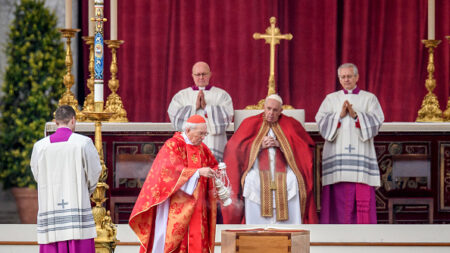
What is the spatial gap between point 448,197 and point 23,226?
4.05 m

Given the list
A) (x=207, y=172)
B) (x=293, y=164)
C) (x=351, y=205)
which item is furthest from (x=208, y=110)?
(x=207, y=172)

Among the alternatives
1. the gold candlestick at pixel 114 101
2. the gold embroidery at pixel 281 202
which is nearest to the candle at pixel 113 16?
the gold candlestick at pixel 114 101

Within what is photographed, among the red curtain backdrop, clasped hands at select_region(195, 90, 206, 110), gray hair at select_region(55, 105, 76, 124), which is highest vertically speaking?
the red curtain backdrop

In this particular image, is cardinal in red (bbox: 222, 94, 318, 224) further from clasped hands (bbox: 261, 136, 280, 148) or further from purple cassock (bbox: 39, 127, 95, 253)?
purple cassock (bbox: 39, 127, 95, 253)

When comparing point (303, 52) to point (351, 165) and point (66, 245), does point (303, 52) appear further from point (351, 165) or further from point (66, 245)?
point (66, 245)

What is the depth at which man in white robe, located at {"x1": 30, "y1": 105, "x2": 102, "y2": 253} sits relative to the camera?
7312 millimetres

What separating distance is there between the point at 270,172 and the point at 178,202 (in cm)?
178

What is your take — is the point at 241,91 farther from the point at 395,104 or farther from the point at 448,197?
the point at 448,197

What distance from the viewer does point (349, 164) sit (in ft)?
30.6

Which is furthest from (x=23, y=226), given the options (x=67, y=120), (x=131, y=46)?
(x=131, y=46)

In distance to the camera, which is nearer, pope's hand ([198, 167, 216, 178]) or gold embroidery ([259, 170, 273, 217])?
pope's hand ([198, 167, 216, 178])

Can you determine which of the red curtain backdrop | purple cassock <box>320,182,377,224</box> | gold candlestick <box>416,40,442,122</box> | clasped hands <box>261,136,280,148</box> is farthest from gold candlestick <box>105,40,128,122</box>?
gold candlestick <box>416,40,442,122</box>

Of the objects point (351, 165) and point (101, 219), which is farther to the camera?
point (351, 165)

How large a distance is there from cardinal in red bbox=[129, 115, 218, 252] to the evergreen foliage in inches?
162
